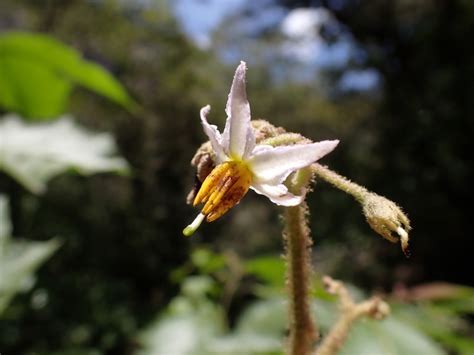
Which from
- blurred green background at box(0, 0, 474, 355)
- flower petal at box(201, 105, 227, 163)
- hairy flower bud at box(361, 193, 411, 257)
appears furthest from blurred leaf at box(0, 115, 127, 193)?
hairy flower bud at box(361, 193, 411, 257)

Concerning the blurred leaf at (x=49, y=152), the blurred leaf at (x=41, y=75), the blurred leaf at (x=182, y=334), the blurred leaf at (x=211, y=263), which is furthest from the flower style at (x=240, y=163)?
the blurred leaf at (x=41, y=75)

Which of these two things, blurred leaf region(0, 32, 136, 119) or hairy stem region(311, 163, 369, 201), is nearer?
hairy stem region(311, 163, 369, 201)

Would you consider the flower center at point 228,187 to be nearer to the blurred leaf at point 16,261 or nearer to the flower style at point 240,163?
the flower style at point 240,163

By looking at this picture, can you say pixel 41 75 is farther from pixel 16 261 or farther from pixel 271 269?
pixel 271 269

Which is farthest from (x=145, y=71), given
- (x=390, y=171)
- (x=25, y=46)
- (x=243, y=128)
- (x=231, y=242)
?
(x=243, y=128)

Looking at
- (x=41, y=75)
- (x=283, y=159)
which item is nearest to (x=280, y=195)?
(x=283, y=159)

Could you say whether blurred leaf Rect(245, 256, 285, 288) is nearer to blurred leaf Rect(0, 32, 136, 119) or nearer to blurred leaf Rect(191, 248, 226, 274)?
blurred leaf Rect(191, 248, 226, 274)

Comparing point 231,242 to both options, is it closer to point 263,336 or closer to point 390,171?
point 390,171
